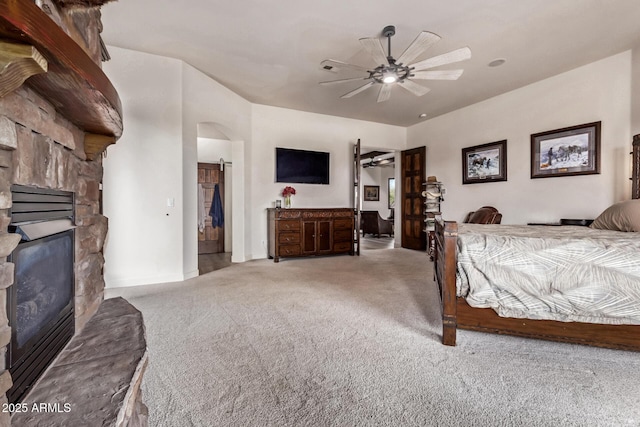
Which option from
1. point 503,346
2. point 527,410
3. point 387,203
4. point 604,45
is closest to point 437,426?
point 527,410

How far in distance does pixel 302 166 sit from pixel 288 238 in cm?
149

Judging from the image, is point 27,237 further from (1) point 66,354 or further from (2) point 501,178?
(2) point 501,178

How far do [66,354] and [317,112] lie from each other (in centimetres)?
542

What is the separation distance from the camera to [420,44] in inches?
103

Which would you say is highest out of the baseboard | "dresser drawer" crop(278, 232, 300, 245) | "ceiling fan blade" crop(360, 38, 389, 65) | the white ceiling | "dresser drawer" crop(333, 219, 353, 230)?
the white ceiling

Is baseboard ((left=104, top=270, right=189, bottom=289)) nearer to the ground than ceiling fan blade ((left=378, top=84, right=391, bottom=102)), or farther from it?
nearer to the ground

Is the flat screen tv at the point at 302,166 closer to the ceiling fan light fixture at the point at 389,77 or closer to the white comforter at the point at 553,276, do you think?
the ceiling fan light fixture at the point at 389,77

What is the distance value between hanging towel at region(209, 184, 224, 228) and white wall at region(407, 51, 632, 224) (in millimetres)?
4581

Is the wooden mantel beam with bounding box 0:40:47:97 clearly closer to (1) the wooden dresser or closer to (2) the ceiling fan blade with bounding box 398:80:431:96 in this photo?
(2) the ceiling fan blade with bounding box 398:80:431:96

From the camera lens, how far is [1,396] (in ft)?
2.65

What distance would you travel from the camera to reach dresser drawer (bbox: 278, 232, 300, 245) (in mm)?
5172

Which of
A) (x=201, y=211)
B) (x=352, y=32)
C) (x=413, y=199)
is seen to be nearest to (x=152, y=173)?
(x=201, y=211)

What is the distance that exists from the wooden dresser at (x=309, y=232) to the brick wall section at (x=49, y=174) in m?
3.34

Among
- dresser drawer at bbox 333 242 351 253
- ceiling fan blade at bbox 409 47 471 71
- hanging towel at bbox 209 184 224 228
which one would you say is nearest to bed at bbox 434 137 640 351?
ceiling fan blade at bbox 409 47 471 71
